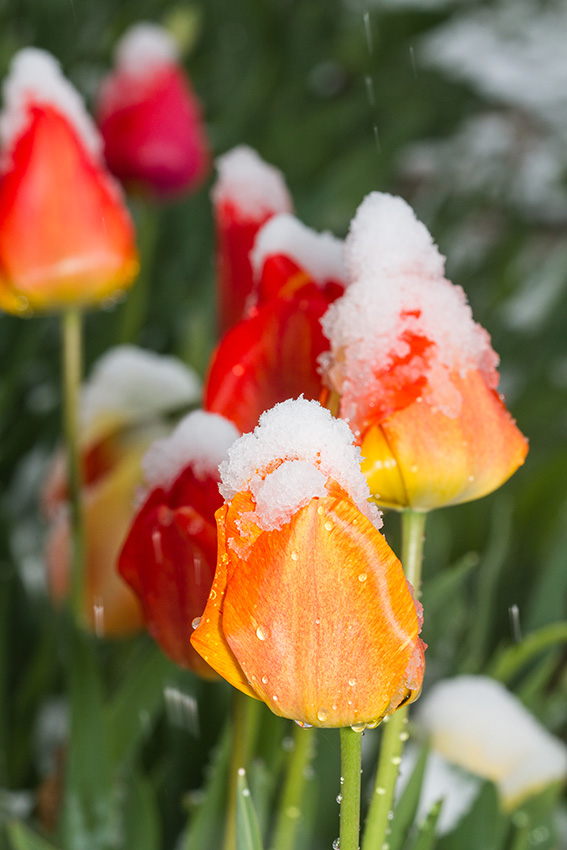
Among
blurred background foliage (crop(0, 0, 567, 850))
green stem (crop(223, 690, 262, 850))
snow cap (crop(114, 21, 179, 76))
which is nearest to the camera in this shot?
green stem (crop(223, 690, 262, 850))

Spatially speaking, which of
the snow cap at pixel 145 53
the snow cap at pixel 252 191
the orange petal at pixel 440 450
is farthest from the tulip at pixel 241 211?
the snow cap at pixel 145 53

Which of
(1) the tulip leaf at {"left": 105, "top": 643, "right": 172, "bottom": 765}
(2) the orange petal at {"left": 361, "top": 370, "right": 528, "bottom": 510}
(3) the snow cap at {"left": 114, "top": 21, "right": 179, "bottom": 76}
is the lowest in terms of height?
(1) the tulip leaf at {"left": 105, "top": 643, "right": 172, "bottom": 765}

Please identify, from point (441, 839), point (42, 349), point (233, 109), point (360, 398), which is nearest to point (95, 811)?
point (441, 839)

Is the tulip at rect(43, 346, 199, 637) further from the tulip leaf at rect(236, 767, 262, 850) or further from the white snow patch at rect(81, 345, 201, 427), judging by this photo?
the tulip leaf at rect(236, 767, 262, 850)

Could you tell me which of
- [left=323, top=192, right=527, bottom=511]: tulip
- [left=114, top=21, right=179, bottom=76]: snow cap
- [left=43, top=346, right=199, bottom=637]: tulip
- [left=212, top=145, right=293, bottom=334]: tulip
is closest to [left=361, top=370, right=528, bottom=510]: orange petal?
[left=323, top=192, right=527, bottom=511]: tulip

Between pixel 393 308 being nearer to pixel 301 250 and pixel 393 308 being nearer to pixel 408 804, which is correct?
pixel 301 250

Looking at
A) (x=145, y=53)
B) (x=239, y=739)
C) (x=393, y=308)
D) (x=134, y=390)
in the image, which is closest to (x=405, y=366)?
(x=393, y=308)

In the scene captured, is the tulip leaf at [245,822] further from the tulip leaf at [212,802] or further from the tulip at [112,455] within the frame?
the tulip at [112,455]
